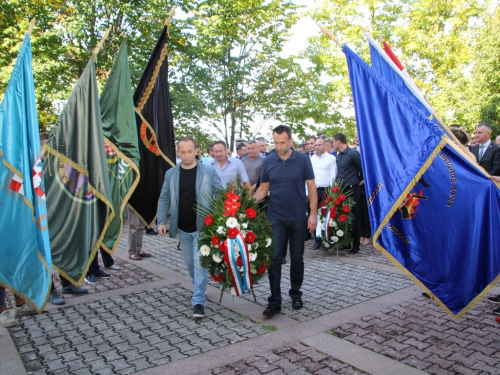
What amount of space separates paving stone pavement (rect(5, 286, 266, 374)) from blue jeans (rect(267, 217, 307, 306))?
1.68 ft

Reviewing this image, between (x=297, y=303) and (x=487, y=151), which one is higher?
(x=487, y=151)

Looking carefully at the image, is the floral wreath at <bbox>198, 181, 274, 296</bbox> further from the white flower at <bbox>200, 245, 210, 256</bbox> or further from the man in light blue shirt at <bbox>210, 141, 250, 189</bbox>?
the man in light blue shirt at <bbox>210, 141, 250, 189</bbox>

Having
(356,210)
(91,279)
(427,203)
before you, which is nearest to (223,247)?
(427,203)

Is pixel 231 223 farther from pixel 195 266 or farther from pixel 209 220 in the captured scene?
pixel 195 266

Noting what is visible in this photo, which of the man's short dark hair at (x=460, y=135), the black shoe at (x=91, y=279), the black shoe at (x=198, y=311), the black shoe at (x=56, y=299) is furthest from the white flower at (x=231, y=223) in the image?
the man's short dark hair at (x=460, y=135)

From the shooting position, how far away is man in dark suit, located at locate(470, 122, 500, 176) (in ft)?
26.2

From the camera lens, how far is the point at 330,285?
20.8 feet

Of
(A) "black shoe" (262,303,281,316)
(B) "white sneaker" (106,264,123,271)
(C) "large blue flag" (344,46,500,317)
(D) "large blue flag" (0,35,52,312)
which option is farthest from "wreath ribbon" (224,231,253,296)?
(B) "white sneaker" (106,264,123,271)

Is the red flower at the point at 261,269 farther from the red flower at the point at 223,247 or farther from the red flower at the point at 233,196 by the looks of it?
the red flower at the point at 233,196

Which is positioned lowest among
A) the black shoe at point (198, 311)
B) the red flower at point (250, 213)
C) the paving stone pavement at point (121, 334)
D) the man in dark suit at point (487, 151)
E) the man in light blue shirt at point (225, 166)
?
the paving stone pavement at point (121, 334)

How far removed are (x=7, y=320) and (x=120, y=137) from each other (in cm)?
309

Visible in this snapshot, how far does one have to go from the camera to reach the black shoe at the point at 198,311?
198 inches

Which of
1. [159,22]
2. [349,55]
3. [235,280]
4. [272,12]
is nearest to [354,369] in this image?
[235,280]

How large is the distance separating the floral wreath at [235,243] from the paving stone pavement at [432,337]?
45.6 inches
